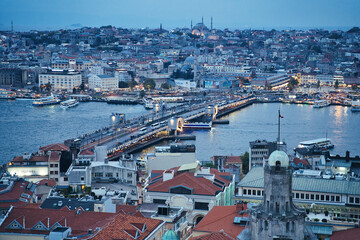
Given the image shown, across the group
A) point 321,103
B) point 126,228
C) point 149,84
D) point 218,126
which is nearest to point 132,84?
point 149,84

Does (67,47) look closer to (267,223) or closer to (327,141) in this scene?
(327,141)

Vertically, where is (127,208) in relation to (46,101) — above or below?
above

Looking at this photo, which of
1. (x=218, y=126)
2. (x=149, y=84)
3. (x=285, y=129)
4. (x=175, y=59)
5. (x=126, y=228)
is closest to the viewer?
(x=126, y=228)

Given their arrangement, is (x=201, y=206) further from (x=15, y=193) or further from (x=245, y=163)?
(x=245, y=163)

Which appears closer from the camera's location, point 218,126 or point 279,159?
point 279,159

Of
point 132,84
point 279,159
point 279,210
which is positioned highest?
point 279,159

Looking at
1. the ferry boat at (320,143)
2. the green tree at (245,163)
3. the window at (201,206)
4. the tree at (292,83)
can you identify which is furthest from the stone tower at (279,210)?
the tree at (292,83)
